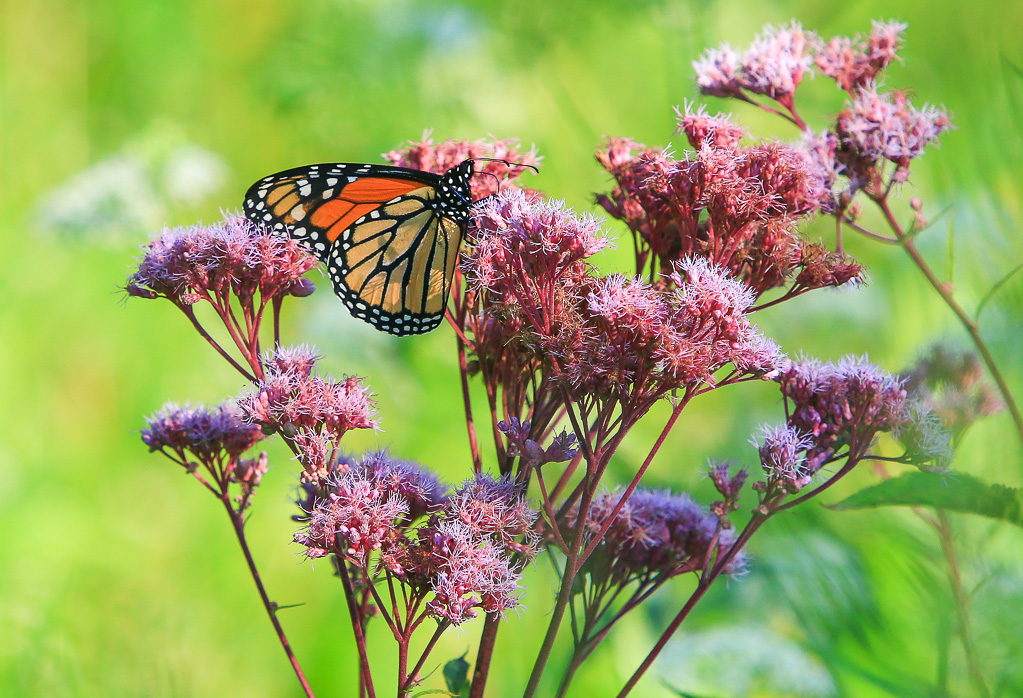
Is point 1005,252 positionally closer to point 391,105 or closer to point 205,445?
point 205,445

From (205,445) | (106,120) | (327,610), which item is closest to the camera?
(205,445)

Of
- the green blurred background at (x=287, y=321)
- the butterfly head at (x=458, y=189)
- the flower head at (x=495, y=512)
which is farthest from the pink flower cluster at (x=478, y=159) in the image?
the green blurred background at (x=287, y=321)

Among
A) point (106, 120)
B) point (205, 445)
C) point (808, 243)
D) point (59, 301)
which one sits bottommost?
point (205, 445)

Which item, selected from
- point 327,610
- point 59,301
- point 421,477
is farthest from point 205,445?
point 59,301

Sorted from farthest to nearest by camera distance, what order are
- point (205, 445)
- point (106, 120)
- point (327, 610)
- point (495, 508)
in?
point (106, 120)
point (327, 610)
point (205, 445)
point (495, 508)

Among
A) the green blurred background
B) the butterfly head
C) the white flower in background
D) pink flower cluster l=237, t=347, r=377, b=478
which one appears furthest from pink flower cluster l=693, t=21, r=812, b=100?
the white flower in background

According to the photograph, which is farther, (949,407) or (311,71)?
(311,71)

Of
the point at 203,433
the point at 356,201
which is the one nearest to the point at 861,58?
the point at 356,201

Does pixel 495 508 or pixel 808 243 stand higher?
pixel 808 243

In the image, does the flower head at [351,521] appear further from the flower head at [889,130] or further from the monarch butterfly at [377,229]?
the flower head at [889,130]
